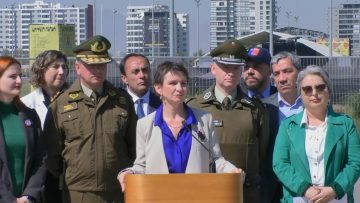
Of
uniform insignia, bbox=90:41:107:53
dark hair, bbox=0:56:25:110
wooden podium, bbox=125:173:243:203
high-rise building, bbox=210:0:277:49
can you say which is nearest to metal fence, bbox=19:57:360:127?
uniform insignia, bbox=90:41:107:53

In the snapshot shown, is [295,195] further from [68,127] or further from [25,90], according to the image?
[25,90]

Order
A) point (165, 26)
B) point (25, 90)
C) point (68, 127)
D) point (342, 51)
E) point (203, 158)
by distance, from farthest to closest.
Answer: point (165, 26) < point (342, 51) < point (25, 90) < point (68, 127) < point (203, 158)

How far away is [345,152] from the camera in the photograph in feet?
19.4

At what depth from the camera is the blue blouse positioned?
5609 millimetres

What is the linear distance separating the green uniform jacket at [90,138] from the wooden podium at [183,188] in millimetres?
903

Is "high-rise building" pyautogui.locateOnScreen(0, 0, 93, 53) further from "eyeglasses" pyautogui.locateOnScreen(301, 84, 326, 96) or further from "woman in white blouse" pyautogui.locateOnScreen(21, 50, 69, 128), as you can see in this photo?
"eyeglasses" pyautogui.locateOnScreen(301, 84, 326, 96)

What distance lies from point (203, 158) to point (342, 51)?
57304 millimetres

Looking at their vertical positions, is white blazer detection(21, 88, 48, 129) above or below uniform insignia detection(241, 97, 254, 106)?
below

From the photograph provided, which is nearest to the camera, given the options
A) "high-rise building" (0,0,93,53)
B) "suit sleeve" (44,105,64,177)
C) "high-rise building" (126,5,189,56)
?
"suit sleeve" (44,105,64,177)

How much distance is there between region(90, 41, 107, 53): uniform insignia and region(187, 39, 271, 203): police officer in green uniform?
785mm

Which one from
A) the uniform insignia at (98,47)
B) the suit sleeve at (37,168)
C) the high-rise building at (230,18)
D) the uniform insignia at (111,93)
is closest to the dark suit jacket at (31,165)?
the suit sleeve at (37,168)

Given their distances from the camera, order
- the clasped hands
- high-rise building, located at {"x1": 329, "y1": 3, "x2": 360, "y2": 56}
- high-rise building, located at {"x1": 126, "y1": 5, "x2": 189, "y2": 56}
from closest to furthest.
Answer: the clasped hands, high-rise building, located at {"x1": 126, "y1": 5, "x2": 189, "y2": 56}, high-rise building, located at {"x1": 329, "y1": 3, "x2": 360, "y2": 56}

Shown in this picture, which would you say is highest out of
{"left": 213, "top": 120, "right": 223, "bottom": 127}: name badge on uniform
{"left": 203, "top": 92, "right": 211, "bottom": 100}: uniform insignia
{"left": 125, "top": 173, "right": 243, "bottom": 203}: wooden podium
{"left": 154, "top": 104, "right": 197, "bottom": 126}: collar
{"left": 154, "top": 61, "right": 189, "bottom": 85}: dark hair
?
{"left": 154, "top": 61, "right": 189, "bottom": 85}: dark hair

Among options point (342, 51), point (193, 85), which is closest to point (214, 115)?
point (193, 85)
